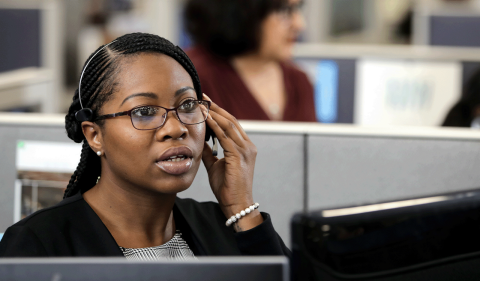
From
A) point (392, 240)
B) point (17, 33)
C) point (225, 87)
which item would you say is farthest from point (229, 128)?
point (17, 33)

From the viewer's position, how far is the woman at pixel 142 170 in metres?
0.81

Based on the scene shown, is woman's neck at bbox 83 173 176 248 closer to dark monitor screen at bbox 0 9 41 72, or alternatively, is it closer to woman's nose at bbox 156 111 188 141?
woman's nose at bbox 156 111 188 141

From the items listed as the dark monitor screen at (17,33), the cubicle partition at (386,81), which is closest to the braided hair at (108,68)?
the cubicle partition at (386,81)

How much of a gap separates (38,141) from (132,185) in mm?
504

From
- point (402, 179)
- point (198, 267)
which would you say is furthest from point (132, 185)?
point (402, 179)

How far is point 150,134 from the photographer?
0.81 meters

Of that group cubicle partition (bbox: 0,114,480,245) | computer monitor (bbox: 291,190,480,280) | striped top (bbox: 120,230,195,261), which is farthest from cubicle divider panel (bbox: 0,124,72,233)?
computer monitor (bbox: 291,190,480,280)

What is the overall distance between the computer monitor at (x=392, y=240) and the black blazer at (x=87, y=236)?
1.21 ft

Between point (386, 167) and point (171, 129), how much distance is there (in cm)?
58

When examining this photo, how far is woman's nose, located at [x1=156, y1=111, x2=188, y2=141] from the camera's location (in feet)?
2.65

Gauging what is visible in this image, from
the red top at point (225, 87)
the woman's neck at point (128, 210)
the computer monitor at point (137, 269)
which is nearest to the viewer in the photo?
the computer monitor at point (137, 269)

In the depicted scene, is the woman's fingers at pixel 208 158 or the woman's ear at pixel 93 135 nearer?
the woman's ear at pixel 93 135

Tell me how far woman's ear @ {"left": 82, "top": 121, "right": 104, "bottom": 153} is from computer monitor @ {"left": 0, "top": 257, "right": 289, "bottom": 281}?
41cm

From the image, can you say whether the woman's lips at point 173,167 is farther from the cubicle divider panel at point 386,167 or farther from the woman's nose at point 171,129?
the cubicle divider panel at point 386,167
